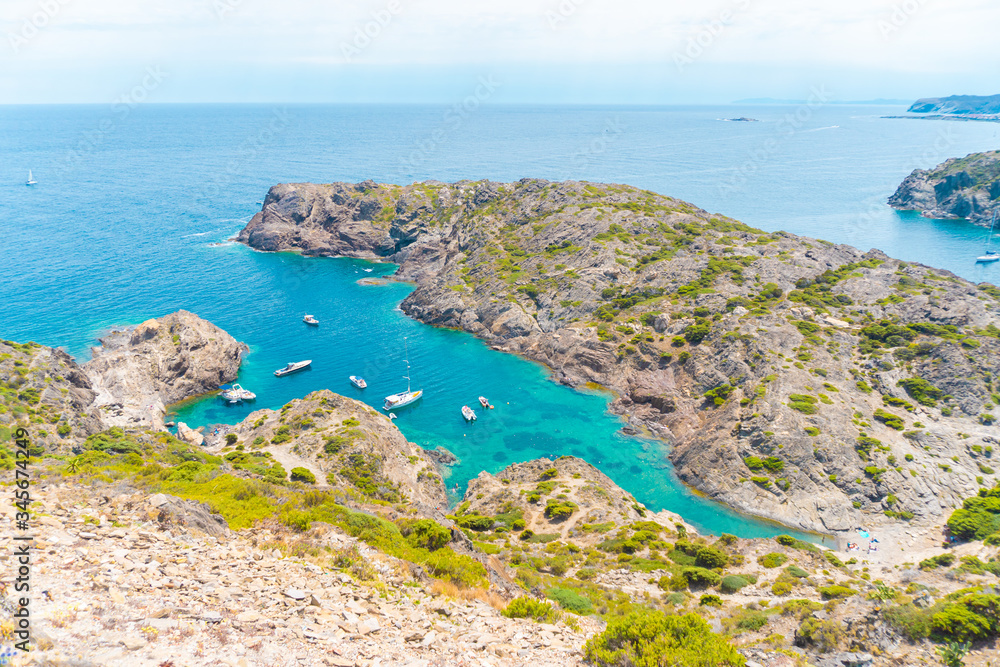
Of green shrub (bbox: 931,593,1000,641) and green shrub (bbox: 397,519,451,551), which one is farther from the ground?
green shrub (bbox: 931,593,1000,641)

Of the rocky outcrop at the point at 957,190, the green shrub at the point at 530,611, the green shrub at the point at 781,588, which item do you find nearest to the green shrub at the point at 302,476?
the green shrub at the point at 530,611

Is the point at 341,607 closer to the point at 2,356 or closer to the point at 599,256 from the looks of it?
the point at 2,356

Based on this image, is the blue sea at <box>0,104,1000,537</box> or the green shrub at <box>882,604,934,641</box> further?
the blue sea at <box>0,104,1000,537</box>

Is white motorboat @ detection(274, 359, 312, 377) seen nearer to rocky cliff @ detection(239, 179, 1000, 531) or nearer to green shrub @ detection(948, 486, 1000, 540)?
rocky cliff @ detection(239, 179, 1000, 531)

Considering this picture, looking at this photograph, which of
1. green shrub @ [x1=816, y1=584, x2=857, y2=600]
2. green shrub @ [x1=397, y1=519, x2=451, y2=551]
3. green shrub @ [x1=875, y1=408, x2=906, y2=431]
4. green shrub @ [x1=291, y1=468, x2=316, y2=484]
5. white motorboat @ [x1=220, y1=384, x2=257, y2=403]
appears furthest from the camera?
white motorboat @ [x1=220, y1=384, x2=257, y2=403]

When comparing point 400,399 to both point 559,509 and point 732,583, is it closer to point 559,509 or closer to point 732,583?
point 559,509

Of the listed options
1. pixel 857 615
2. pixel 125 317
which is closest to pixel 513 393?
pixel 857 615

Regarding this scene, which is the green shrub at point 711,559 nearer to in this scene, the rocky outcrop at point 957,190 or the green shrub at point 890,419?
the green shrub at point 890,419

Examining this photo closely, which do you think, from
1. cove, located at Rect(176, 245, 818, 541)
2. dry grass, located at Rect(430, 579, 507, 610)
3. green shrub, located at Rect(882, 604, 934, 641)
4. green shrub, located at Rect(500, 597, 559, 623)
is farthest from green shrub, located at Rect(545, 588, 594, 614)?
cove, located at Rect(176, 245, 818, 541)

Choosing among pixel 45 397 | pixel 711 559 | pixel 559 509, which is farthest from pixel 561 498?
pixel 45 397
